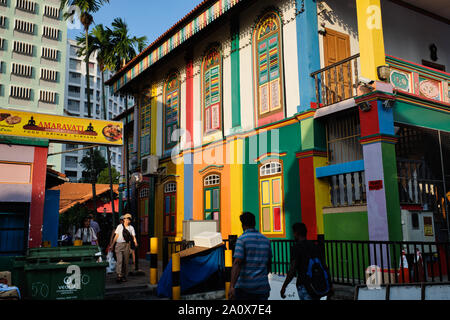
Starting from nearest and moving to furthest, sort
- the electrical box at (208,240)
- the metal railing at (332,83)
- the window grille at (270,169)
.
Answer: the electrical box at (208,240) → the metal railing at (332,83) → the window grille at (270,169)

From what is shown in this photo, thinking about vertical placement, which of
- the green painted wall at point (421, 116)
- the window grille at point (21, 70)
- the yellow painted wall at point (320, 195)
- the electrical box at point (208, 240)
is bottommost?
the electrical box at point (208, 240)

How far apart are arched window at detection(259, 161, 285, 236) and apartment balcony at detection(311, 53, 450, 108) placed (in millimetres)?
2501

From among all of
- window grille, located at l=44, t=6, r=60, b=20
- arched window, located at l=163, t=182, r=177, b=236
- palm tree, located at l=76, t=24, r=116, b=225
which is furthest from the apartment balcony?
window grille, located at l=44, t=6, r=60, b=20

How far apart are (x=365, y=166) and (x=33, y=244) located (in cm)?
876

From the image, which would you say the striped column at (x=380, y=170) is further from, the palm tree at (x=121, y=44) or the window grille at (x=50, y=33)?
the window grille at (x=50, y=33)

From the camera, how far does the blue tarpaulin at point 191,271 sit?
28.4ft

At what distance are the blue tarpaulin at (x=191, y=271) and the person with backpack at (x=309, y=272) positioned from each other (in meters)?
3.78

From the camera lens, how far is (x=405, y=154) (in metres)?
12.1

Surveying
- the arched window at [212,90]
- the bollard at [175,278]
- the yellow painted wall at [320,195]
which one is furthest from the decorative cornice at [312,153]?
the bollard at [175,278]

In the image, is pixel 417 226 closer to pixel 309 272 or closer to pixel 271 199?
pixel 271 199

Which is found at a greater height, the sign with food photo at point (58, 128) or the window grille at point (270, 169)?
the sign with food photo at point (58, 128)

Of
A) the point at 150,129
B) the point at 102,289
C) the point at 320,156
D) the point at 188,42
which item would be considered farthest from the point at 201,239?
the point at 150,129

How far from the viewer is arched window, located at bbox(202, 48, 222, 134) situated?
15180mm

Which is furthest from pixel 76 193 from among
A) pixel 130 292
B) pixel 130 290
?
pixel 130 292
